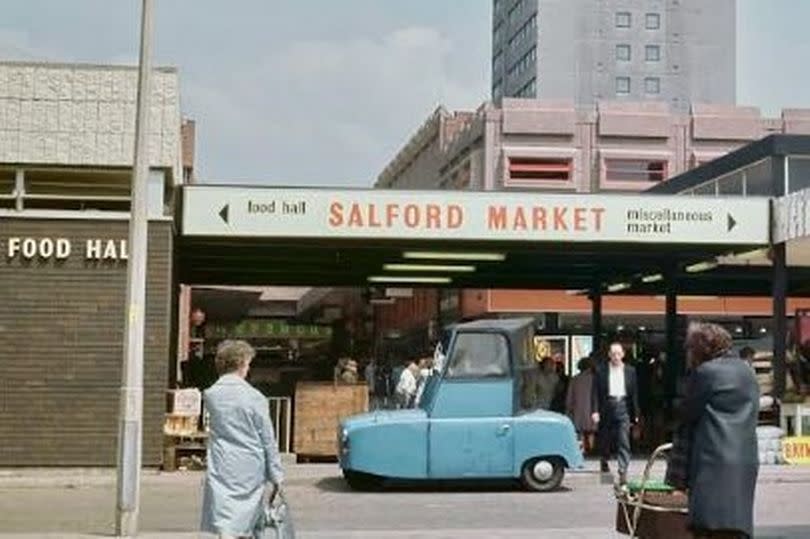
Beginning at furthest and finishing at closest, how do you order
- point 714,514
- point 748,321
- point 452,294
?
point 452,294
point 748,321
point 714,514

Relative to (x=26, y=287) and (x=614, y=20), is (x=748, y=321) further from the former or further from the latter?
(x=614, y=20)

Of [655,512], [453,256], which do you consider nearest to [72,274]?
[453,256]

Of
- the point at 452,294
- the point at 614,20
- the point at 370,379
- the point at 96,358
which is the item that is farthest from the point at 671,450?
the point at 614,20

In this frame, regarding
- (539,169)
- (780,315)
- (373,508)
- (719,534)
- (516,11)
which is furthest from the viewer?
(516,11)

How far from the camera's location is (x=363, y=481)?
693 inches

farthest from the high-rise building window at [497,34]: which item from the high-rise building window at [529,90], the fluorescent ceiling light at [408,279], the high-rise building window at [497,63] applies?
the fluorescent ceiling light at [408,279]

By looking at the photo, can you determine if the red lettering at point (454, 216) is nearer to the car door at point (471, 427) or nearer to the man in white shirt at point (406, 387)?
the man in white shirt at point (406, 387)

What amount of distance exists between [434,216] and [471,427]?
4160 millimetres

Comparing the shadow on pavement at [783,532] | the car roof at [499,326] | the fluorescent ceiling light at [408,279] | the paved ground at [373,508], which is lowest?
the paved ground at [373,508]

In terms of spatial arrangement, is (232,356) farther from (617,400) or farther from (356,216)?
(356,216)

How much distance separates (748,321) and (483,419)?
93.8 feet

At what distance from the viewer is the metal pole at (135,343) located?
504 inches

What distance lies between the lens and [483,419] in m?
17.1

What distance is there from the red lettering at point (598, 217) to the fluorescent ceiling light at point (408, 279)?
991 cm
